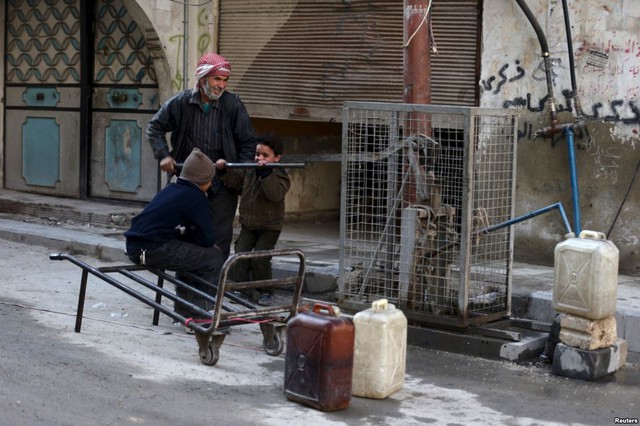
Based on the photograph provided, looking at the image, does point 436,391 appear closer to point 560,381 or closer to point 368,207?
point 560,381

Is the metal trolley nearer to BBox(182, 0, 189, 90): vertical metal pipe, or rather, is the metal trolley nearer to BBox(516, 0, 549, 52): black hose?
BBox(516, 0, 549, 52): black hose

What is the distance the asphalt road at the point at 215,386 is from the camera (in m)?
5.23

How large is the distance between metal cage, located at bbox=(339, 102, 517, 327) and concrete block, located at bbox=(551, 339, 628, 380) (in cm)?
74

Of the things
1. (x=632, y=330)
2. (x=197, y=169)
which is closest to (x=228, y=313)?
(x=197, y=169)

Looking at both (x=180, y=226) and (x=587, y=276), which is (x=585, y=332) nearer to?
(x=587, y=276)

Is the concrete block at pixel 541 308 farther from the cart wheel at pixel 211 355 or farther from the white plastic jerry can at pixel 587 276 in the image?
the cart wheel at pixel 211 355

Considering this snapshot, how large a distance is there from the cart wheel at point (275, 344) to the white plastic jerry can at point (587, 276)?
171 centimetres

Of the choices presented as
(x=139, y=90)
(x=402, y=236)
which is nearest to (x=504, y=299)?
(x=402, y=236)

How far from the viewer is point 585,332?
6.32 m

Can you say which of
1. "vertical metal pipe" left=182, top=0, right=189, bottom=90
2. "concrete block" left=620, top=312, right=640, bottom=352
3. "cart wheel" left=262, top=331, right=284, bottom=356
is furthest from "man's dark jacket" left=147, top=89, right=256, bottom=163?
"vertical metal pipe" left=182, top=0, right=189, bottom=90

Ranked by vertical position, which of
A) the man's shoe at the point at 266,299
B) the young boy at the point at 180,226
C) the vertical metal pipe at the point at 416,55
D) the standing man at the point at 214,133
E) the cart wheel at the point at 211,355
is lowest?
the cart wheel at the point at 211,355

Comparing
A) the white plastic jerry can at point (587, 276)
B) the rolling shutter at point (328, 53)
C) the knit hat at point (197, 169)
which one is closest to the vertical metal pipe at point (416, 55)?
the knit hat at point (197, 169)

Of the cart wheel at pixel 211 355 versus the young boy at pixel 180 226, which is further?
the young boy at pixel 180 226

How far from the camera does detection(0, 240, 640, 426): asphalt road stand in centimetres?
523
